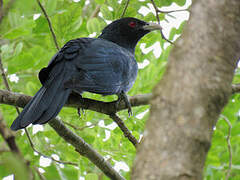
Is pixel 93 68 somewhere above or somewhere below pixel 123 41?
above

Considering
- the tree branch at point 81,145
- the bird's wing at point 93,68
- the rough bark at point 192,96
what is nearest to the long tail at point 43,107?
the bird's wing at point 93,68

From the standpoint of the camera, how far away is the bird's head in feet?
16.3

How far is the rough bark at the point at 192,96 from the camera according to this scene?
4.07ft

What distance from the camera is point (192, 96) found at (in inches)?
53.1

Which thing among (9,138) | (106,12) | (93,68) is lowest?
(93,68)

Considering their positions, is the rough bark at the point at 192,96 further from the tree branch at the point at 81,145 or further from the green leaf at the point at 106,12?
the green leaf at the point at 106,12

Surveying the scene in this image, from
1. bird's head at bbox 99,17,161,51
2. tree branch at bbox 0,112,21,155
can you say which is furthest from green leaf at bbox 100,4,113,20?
tree branch at bbox 0,112,21,155

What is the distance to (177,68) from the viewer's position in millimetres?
1419

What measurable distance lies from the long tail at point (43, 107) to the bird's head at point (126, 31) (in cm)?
193

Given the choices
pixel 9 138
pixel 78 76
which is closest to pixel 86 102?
pixel 78 76

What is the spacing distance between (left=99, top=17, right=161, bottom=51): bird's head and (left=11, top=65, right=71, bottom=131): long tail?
193cm

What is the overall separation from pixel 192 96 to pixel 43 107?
203 cm

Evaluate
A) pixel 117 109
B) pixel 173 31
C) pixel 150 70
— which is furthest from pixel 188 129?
pixel 173 31

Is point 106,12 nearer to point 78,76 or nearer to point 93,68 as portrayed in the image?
point 93,68
